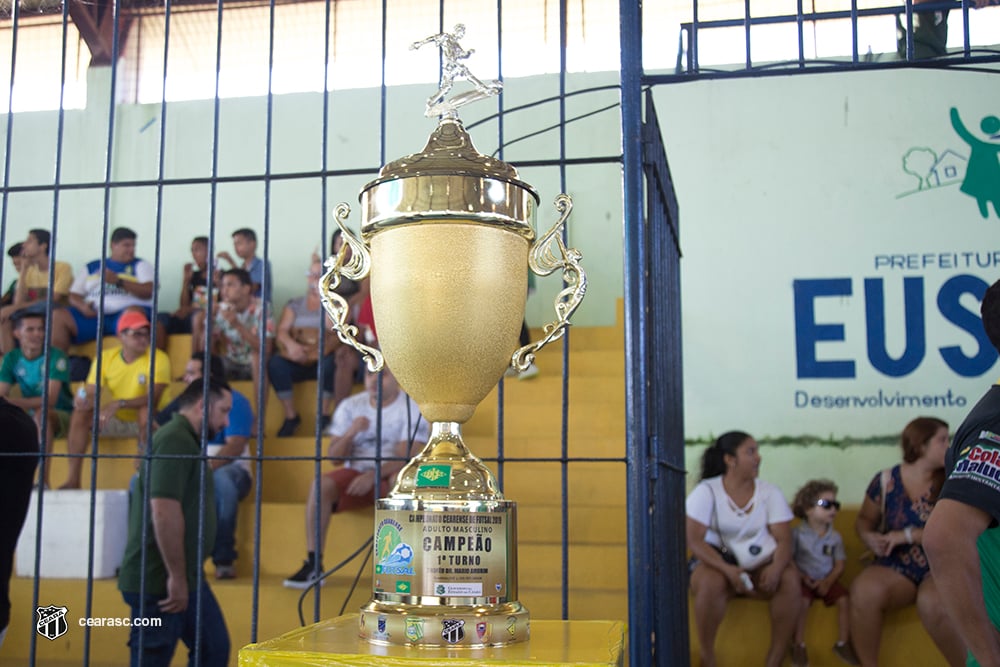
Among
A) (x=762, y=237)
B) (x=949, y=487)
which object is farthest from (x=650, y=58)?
(x=949, y=487)

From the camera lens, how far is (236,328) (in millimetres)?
4199

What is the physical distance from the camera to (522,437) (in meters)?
3.92

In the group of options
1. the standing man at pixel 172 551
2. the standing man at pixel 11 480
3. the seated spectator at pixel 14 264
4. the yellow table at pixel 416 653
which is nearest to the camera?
the yellow table at pixel 416 653

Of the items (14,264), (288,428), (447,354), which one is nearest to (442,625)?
(447,354)

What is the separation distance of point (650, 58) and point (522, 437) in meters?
1.72

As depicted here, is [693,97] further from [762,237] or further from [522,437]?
[522,437]

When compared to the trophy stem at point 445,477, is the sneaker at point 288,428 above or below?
above

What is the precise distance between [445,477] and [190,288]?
3902 millimetres

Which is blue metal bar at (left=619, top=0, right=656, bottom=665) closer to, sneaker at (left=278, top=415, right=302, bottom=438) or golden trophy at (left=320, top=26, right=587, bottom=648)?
golden trophy at (left=320, top=26, right=587, bottom=648)

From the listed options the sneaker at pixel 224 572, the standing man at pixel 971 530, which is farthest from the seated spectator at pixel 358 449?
the standing man at pixel 971 530

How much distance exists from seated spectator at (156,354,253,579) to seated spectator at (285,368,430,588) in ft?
0.87

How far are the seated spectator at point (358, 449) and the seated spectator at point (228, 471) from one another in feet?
0.87

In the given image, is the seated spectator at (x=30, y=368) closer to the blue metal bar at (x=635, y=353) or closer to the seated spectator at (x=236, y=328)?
the seated spectator at (x=236, y=328)

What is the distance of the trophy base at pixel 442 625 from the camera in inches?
37.9
